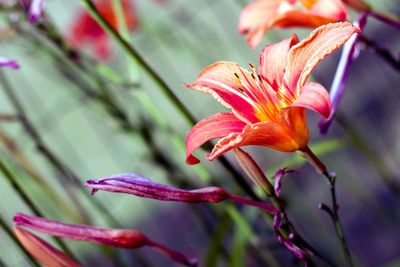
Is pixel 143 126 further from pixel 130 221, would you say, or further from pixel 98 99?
pixel 130 221

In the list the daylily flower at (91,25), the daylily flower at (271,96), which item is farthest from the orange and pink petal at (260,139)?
the daylily flower at (91,25)

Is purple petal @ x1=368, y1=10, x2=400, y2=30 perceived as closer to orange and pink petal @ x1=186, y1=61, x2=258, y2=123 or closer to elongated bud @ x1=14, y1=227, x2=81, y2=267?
orange and pink petal @ x1=186, y1=61, x2=258, y2=123

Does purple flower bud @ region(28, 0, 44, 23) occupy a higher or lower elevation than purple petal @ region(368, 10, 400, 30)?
higher

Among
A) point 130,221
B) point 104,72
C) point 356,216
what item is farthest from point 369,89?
point 104,72

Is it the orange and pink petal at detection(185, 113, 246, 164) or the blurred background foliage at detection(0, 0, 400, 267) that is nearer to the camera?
the orange and pink petal at detection(185, 113, 246, 164)

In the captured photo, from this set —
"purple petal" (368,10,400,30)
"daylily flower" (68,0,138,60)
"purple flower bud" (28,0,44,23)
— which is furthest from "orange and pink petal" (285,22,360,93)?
"daylily flower" (68,0,138,60)

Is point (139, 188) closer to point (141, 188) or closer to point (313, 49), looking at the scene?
point (141, 188)

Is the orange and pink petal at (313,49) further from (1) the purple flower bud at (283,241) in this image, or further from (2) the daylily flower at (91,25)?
(2) the daylily flower at (91,25)
